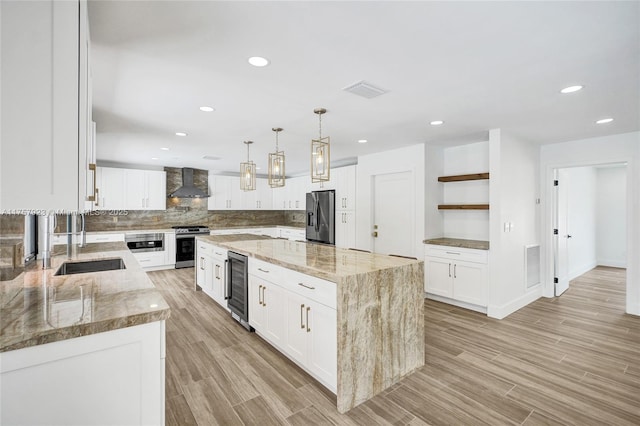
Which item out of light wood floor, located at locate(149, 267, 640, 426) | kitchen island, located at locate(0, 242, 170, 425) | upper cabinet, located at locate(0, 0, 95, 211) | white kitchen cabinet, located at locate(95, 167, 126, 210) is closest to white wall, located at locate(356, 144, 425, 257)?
light wood floor, located at locate(149, 267, 640, 426)

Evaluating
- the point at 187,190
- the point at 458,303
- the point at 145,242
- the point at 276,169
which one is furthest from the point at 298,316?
the point at 187,190

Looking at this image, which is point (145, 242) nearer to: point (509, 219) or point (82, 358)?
point (82, 358)

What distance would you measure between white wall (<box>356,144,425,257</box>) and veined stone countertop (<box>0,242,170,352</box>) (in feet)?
12.5

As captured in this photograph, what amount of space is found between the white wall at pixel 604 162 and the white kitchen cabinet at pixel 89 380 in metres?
5.42

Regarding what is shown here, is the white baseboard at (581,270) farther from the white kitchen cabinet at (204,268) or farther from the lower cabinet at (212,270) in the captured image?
the white kitchen cabinet at (204,268)

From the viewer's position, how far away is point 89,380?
1.27 meters

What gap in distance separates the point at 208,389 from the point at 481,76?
3.20 metres

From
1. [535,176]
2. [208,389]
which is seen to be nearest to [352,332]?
[208,389]

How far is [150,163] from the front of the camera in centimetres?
671

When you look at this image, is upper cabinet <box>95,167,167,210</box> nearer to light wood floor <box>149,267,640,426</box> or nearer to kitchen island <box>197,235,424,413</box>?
light wood floor <box>149,267,640,426</box>

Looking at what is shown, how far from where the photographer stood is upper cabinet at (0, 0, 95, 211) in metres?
1.10

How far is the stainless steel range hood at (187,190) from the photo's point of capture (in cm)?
689

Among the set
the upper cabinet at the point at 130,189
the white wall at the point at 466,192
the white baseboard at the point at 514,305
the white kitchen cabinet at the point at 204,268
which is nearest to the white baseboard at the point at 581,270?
the white baseboard at the point at 514,305

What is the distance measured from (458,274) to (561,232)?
7.30 feet
